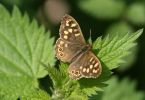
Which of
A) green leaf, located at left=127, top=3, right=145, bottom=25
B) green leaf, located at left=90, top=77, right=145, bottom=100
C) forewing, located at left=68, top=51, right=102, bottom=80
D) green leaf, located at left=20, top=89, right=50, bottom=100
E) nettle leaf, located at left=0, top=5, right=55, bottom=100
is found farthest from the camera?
green leaf, located at left=127, top=3, right=145, bottom=25

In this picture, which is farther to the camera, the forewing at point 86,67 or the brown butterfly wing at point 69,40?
the brown butterfly wing at point 69,40

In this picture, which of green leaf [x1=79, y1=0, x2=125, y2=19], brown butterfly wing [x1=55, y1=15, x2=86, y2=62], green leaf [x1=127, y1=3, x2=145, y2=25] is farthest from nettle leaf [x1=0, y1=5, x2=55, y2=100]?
green leaf [x1=127, y1=3, x2=145, y2=25]

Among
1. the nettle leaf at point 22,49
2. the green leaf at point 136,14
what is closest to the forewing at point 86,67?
the nettle leaf at point 22,49

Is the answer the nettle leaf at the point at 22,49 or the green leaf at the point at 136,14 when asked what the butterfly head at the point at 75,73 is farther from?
the green leaf at the point at 136,14

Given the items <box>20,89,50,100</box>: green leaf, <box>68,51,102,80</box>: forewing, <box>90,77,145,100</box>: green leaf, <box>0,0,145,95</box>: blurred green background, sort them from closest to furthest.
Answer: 1. <box>68,51,102,80</box>: forewing
2. <box>20,89,50,100</box>: green leaf
3. <box>90,77,145,100</box>: green leaf
4. <box>0,0,145,95</box>: blurred green background

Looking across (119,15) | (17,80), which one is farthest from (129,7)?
(17,80)

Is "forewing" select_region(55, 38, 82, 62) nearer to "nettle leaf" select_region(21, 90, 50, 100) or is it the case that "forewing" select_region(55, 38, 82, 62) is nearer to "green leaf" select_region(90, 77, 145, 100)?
"nettle leaf" select_region(21, 90, 50, 100)

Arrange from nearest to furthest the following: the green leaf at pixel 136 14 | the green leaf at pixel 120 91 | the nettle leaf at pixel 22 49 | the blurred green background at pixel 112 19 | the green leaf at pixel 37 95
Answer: the green leaf at pixel 37 95 < the nettle leaf at pixel 22 49 < the green leaf at pixel 120 91 < the blurred green background at pixel 112 19 < the green leaf at pixel 136 14

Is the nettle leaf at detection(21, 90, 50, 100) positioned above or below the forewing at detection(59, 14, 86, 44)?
below
